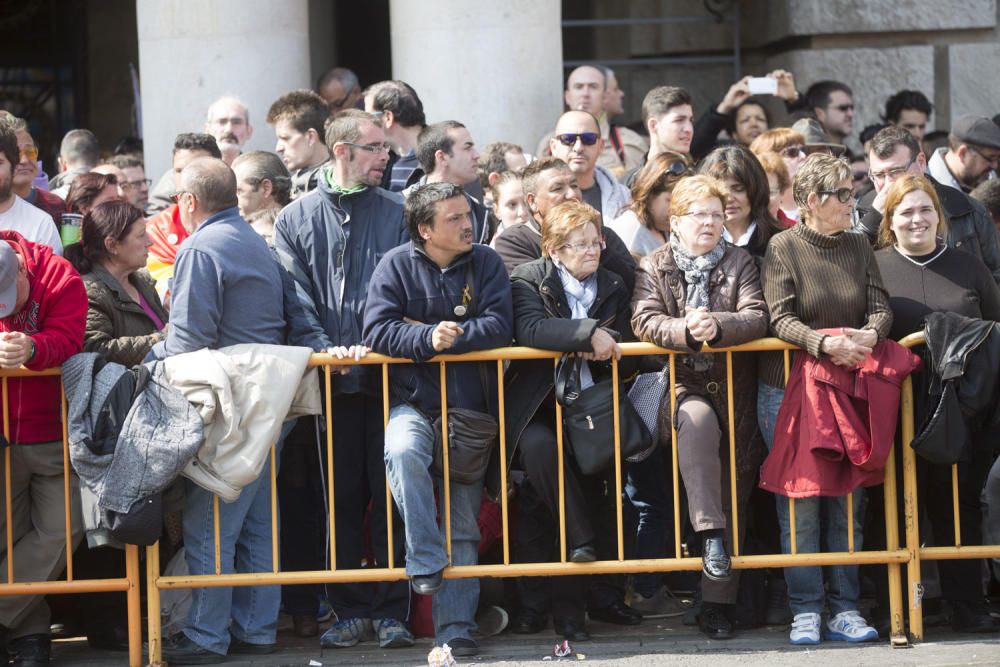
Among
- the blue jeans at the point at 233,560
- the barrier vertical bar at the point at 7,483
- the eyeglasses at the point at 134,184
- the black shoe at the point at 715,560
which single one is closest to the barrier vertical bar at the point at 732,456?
the black shoe at the point at 715,560

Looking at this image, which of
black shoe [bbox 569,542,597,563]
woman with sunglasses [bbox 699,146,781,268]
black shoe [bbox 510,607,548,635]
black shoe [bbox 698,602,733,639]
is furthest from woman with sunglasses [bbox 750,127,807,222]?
black shoe [bbox 510,607,548,635]

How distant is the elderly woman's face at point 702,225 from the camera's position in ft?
22.8

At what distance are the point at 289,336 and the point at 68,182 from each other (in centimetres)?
296

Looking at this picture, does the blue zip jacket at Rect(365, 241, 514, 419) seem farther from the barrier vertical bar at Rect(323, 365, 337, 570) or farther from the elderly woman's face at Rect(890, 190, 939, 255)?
the elderly woman's face at Rect(890, 190, 939, 255)

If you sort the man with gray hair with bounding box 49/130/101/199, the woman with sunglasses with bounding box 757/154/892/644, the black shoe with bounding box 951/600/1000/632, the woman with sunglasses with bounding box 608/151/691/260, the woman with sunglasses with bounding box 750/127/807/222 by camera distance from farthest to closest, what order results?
1. the man with gray hair with bounding box 49/130/101/199
2. the woman with sunglasses with bounding box 750/127/807/222
3. the woman with sunglasses with bounding box 608/151/691/260
4. the black shoe with bounding box 951/600/1000/632
5. the woman with sunglasses with bounding box 757/154/892/644

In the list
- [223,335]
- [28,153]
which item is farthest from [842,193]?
[28,153]

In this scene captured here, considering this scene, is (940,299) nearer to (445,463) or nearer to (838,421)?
(838,421)

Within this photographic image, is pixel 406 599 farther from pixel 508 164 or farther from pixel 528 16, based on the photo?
pixel 528 16

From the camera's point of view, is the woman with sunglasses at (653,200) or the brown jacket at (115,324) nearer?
the brown jacket at (115,324)

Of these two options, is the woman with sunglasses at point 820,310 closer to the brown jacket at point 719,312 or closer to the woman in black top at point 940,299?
the brown jacket at point 719,312

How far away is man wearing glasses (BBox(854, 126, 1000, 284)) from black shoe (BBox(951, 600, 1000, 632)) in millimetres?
1537

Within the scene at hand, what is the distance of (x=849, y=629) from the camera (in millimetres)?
6945

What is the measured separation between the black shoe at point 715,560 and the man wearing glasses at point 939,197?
1.75 metres

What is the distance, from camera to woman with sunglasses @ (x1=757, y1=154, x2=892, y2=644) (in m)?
6.91
